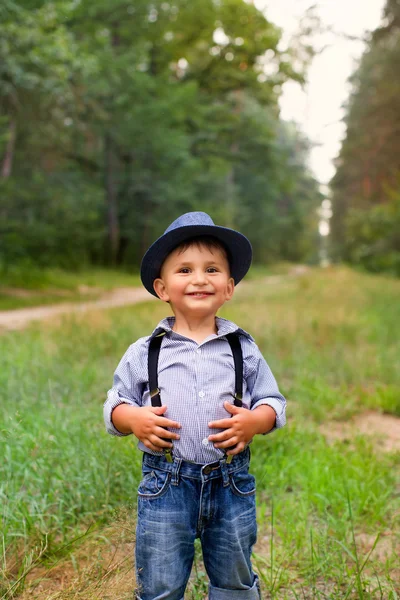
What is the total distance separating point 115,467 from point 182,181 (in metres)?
21.5

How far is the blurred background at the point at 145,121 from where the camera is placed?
42.6 feet

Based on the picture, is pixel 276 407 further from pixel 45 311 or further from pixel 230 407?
pixel 45 311

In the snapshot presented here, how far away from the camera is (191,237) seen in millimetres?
2150

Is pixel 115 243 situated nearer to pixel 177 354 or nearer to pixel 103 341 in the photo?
pixel 103 341

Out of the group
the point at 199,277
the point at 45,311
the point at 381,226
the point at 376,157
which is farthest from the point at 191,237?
the point at 376,157

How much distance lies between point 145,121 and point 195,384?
Answer: 63.2 ft

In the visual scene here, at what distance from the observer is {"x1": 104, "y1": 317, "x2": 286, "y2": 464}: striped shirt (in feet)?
6.50

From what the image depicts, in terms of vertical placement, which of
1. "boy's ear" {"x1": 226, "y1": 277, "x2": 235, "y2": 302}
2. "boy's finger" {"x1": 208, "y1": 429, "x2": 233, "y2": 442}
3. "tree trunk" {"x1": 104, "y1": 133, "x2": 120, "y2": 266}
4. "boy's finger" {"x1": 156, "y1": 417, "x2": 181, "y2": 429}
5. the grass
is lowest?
the grass

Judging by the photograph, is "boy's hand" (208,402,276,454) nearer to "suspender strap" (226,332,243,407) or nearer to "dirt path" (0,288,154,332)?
"suspender strap" (226,332,243,407)

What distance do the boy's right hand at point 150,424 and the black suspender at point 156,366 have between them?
5cm

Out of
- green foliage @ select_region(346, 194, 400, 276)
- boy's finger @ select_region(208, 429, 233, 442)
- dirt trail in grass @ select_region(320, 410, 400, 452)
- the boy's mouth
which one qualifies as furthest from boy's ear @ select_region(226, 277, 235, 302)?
green foliage @ select_region(346, 194, 400, 276)

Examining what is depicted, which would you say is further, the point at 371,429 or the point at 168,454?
the point at 371,429

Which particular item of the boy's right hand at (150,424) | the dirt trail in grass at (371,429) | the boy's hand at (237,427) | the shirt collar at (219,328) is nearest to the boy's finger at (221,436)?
the boy's hand at (237,427)

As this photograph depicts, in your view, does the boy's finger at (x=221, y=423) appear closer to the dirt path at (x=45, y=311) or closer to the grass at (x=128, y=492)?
the grass at (x=128, y=492)
